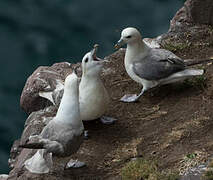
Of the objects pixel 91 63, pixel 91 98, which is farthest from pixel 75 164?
pixel 91 63

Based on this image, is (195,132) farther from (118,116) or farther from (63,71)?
(63,71)

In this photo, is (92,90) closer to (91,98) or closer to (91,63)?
(91,98)

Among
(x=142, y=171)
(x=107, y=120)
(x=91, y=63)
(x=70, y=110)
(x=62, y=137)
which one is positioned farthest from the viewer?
(x=107, y=120)

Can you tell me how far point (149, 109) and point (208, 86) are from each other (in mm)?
806

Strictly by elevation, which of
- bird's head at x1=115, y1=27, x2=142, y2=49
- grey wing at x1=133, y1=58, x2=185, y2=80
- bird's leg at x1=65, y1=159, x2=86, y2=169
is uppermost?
bird's head at x1=115, y1=27, x2=142, y2=49

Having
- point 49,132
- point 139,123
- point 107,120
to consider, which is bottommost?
point 49,132

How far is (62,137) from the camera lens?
→ 6.07 metres

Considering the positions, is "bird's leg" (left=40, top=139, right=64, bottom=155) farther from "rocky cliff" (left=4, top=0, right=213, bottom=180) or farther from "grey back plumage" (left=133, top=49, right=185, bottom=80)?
"grey back plumage" (left=133, top=49, right=185, bottom=80)

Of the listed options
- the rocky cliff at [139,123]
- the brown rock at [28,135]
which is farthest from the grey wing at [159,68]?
the brown rock at [28,135]

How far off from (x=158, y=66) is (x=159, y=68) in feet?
0.10

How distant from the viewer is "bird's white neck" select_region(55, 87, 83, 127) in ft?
20.3

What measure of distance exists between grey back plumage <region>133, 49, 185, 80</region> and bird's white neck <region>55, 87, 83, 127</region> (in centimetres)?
140

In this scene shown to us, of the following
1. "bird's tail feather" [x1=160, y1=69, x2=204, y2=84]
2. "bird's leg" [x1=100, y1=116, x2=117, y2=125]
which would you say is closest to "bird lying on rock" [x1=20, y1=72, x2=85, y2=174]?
"bird's leg" [x1=100, y1=116, x2=117, y2=125]

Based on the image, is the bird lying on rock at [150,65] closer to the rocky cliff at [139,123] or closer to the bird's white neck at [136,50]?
the bird's white neck at [136,50]
